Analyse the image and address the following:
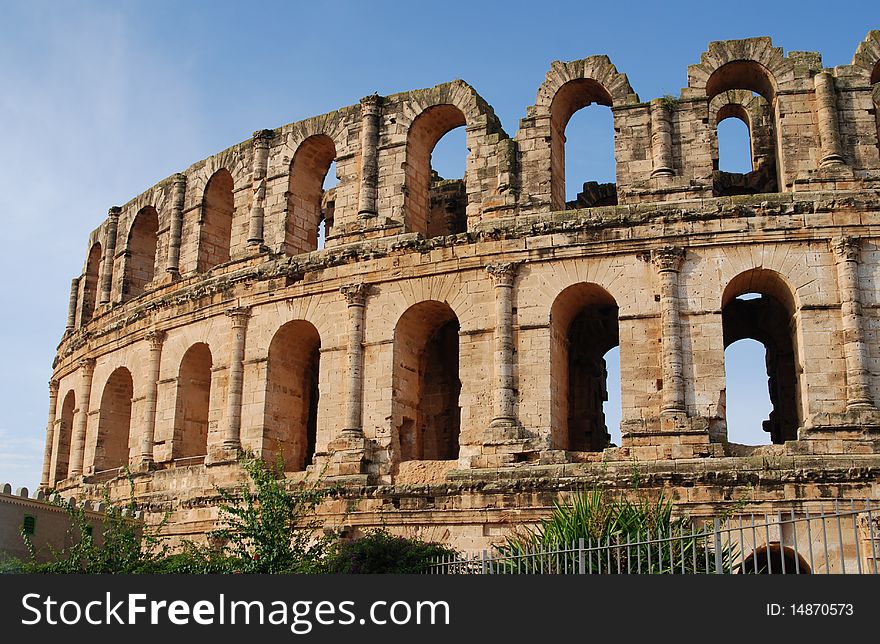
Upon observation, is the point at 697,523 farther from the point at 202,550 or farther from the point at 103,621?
the point at 103,621

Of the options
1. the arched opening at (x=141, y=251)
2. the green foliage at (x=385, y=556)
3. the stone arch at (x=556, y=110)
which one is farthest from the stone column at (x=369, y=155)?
the arched opening at (x=141, y=251)

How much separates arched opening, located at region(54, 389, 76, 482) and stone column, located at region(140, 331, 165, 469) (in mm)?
4936

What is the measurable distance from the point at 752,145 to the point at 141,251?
48.2ft

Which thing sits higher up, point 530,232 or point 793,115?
point 793,115

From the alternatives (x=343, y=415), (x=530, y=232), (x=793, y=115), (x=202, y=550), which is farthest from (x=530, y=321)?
(x=202, y=550)

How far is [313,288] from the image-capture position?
789 inches

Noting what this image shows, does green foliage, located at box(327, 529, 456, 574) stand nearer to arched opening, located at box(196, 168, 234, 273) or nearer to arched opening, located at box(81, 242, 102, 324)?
arched opening, located at box(196, 168, 234, 273)

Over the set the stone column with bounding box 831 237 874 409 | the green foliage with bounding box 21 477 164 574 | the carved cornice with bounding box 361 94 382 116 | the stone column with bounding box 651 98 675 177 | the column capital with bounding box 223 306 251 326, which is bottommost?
the green foliage with bounding box 21 477 164 574

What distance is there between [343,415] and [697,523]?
6.63 metres

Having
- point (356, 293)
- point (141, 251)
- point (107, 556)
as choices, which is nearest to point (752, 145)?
point (356, 293)

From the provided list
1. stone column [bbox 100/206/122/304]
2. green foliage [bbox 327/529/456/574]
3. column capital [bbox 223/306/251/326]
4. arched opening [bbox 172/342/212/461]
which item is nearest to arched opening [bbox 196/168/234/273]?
arched opening [bbox 172/342/212/461]

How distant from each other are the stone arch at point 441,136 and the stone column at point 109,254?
30.6 feet

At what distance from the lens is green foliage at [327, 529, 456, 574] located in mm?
16047

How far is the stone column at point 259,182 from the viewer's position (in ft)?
70.9
